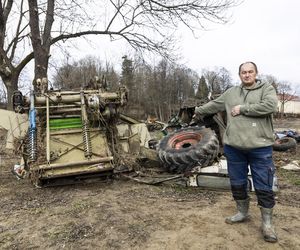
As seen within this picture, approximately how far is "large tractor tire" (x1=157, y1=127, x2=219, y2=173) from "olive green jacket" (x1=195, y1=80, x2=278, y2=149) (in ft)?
6.66

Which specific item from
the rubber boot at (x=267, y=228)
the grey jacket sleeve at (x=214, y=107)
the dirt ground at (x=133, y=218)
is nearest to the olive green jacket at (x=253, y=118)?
the grey jacket sleeve at (x=214, y=107)

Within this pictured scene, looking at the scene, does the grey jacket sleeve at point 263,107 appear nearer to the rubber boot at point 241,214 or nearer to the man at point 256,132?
the man at point 256,132

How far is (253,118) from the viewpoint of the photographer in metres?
3.86

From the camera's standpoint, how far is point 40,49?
14.5 m

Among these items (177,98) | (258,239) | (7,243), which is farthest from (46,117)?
(177,98)

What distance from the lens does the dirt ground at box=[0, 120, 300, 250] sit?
3.75 m

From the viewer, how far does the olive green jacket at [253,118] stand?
149 inches

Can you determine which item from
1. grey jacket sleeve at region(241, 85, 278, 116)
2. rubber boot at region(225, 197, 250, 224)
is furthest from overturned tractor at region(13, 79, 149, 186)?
grey jacket sleeve at region(241, 85, 278, 116)

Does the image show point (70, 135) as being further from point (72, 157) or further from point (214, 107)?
point (214, 107)

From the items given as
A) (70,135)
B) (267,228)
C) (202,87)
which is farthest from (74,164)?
(202,87)

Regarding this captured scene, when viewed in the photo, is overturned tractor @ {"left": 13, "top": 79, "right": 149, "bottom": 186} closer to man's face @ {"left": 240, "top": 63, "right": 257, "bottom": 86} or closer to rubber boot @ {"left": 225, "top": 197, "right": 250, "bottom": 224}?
rubber boot @ {"left": 225, "top": 197, "right": 250, "bottom": 224}

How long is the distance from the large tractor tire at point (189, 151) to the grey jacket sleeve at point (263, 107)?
7.54 feet

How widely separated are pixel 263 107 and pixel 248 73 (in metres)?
0.38

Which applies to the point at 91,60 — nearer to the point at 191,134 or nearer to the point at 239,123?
the point at 191,134
